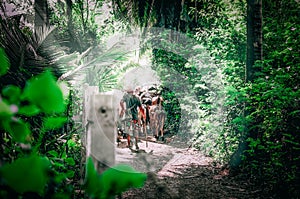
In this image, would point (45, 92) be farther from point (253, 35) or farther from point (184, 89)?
point (184, 89)

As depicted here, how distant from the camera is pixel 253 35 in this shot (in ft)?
14.6

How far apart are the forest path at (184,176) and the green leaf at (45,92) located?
2155 millimetres

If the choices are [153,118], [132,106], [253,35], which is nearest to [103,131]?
[253,35]

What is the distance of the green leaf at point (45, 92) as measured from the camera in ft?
1.04

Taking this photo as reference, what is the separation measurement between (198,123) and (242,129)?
225 centimetres

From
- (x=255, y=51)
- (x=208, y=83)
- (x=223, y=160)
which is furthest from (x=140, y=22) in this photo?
(x=223, y=160)

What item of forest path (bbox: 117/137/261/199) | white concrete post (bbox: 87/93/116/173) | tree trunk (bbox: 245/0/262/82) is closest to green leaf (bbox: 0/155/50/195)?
white concrete post (bbox: 87/93/116/173)

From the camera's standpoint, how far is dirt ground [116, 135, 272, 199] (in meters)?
3.80

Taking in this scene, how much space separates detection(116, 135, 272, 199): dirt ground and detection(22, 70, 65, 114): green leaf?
2.05 meters

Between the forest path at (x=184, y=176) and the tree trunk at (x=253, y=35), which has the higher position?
the tree trunk at (x=253, y=35)

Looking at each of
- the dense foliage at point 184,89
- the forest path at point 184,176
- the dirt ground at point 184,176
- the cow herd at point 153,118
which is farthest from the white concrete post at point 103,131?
the cow herd at point 153,118

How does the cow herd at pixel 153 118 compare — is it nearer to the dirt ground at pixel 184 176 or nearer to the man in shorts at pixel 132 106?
the man in shorts at pixel 132 106

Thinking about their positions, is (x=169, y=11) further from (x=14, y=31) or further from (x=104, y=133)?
(x=104, y=133)

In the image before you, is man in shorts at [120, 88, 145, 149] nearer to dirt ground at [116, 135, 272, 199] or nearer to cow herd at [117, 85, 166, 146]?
dirt ground at [116, 135, 272, 199]
